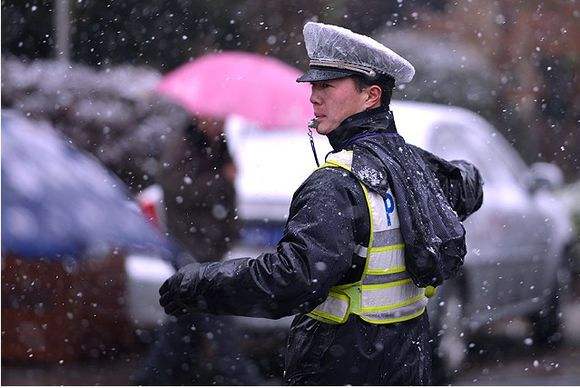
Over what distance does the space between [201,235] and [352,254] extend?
11.1 ft

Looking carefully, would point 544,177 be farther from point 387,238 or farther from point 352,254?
point 352,254

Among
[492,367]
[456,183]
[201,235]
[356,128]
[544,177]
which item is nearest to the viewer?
[356,128]

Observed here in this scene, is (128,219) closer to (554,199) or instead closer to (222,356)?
(222,356)

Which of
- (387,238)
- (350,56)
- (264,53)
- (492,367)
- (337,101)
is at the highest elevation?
(264,53)

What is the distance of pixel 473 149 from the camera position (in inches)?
291

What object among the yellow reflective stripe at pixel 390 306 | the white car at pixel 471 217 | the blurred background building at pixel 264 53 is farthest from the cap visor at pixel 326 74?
the blurred background building at pixel 264 53

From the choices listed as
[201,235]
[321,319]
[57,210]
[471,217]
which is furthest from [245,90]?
[321,319]

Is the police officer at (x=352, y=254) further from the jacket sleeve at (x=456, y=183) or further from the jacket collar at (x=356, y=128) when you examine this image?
the jacket sleeve at (x=456, y=183)

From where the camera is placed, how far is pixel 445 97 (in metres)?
9.62

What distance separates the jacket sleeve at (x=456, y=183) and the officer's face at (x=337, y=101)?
0.39 meters

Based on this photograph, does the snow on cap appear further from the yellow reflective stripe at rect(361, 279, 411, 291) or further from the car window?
the car window

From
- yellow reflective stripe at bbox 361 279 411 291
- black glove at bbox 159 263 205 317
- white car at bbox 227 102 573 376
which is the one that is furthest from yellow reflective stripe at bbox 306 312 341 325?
white car at bbox 227 102 573 376

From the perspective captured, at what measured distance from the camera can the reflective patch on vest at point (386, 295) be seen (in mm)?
3469

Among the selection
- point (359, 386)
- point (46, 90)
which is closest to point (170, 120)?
point (46, 90)
